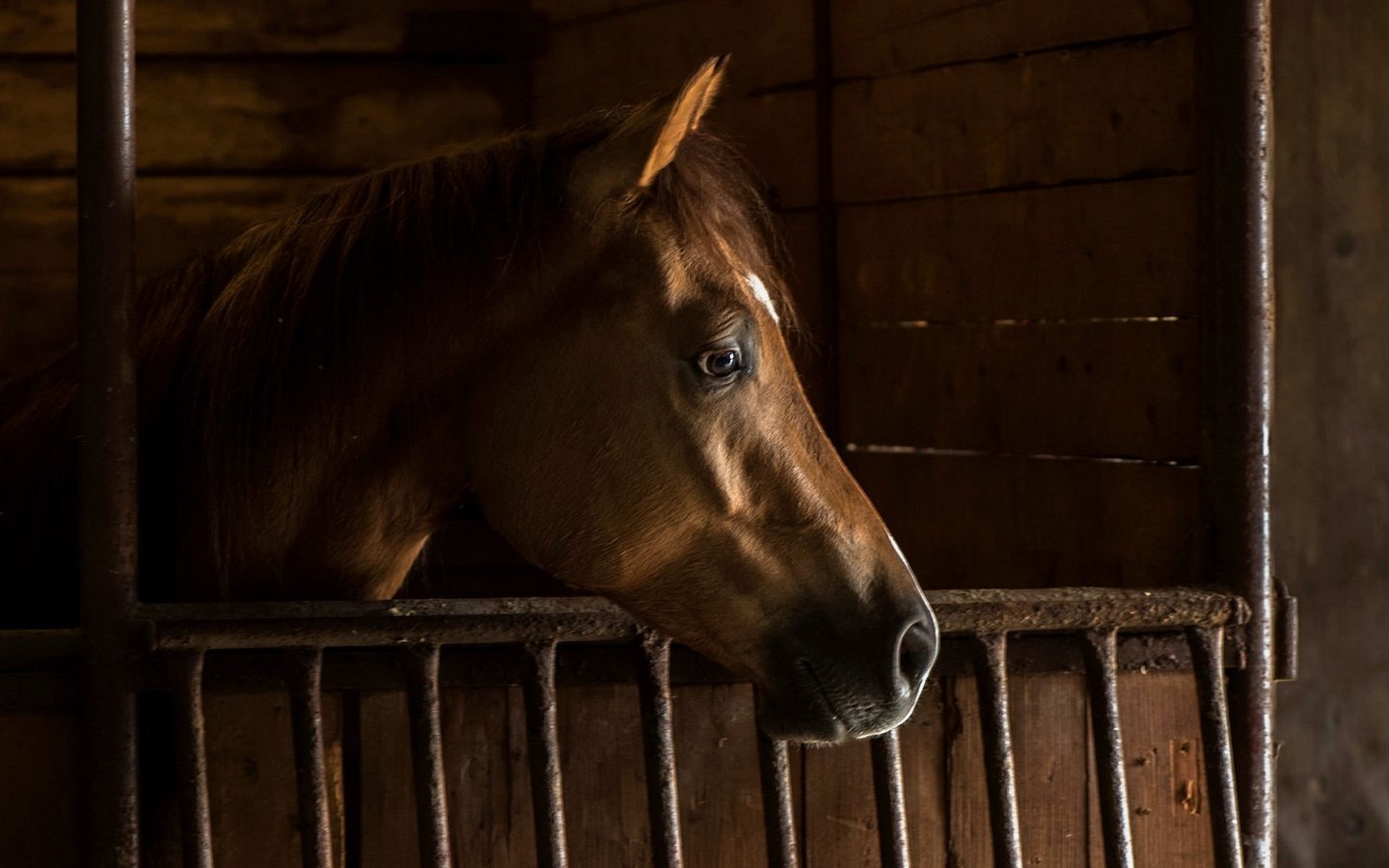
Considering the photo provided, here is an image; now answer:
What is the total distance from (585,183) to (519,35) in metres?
1.84

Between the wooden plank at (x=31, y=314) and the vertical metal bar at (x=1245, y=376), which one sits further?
the wooden plank at (x=31, y=314)

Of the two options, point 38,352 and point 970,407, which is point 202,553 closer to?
point 970,407

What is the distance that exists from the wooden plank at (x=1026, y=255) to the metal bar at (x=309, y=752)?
114 cm

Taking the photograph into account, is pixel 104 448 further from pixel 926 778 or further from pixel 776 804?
pixel 926 778

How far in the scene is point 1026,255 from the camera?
2.13 meters

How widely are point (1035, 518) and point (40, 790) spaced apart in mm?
1428

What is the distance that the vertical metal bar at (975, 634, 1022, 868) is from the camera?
149 cm

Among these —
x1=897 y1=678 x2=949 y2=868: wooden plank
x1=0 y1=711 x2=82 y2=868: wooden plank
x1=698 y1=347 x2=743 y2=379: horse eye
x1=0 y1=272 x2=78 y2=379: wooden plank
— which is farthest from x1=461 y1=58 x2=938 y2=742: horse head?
x1=0 y1=272 x2=78 y2=379: wooden plank

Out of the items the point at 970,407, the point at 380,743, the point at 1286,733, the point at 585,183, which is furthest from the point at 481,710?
the point at 1286,733

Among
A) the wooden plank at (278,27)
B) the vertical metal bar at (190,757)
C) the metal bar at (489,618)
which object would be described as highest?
the wooden plank at (278,27)

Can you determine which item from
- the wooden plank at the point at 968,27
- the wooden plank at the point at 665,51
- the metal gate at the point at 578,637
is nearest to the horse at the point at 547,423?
the metal gate at the point at 578,637

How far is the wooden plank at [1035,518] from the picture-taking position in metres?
1.82

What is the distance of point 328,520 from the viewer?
4.91ft

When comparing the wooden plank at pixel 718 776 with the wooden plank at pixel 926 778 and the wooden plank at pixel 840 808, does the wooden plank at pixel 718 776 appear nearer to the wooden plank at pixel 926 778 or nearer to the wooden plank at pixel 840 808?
the wooden plank at pixel 840 808
